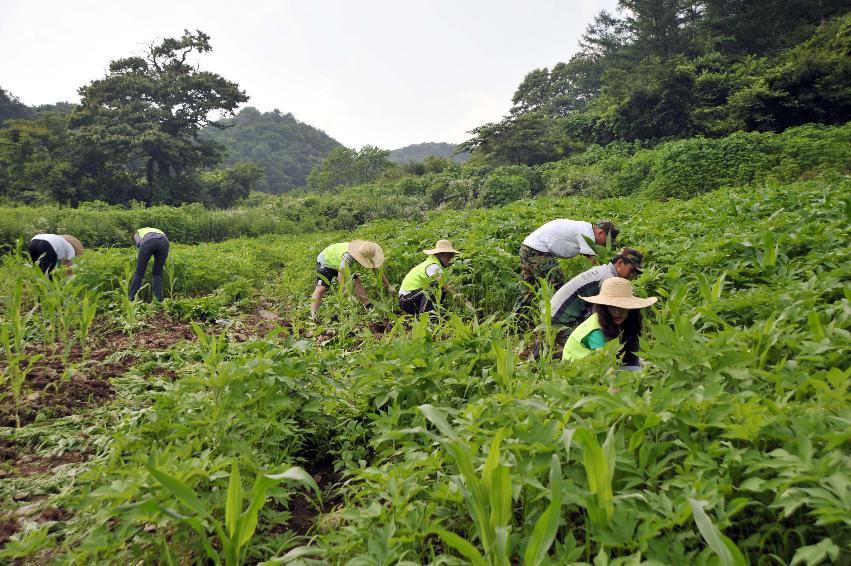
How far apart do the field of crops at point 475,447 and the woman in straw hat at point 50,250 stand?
7.16ft

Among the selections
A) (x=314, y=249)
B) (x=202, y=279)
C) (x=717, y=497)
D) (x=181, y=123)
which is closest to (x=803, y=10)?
(x=314, y=249)

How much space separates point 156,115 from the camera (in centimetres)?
2808

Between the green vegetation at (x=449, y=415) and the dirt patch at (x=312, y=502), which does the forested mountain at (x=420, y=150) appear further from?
the dirt patch at (x=312, y=502)

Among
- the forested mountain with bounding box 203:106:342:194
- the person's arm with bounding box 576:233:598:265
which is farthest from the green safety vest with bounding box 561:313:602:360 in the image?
the forested mountain with bounding box 203:106:342:194

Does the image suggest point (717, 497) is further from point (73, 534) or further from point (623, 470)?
point (73, 534)

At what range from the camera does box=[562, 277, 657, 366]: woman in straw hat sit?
303 cm

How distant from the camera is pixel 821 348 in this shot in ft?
5.89

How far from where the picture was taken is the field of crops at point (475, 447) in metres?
1.39

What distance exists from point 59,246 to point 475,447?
6.16 metres

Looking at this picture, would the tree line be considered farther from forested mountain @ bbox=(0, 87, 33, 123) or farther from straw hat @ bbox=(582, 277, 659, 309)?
straw hat @ bbox=(582, 277, 659, 309)

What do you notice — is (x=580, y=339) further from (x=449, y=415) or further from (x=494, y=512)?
(x=494, y=512)

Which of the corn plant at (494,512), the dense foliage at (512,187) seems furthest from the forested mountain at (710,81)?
the corn plant at (494,512)

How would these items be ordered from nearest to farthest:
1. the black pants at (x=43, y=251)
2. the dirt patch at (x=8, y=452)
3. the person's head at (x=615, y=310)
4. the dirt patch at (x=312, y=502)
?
1. the dirt patch at (x=312, y=502)
2. the dirt patch at (x=8, y=452)
3. the person's head at (x=615, y=310)
4. the black pants at (x=43, y=251)

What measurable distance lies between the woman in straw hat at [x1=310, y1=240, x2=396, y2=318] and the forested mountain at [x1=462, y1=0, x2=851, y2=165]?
57.4 ft
